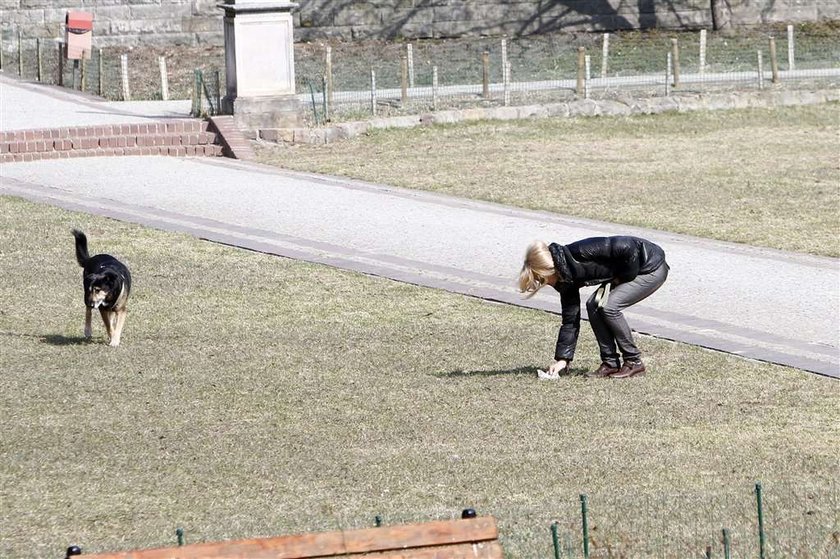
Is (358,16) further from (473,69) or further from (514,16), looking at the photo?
(473,69)

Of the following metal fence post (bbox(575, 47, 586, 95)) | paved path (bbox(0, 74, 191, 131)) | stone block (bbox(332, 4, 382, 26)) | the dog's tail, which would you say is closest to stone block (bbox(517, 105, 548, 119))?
metal fence post (bbox(575, 47, 586, 95))

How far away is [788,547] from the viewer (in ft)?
20.3

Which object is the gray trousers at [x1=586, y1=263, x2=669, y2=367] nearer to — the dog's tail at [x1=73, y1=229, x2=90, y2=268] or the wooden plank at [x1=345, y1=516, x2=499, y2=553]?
the dog's tail at [x1=73, y1=229, x2=90, y2=268]

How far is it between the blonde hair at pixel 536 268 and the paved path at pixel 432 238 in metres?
1.93

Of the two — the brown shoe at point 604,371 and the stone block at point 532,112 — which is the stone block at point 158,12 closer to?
the stone block at point 532,112

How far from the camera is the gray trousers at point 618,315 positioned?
9633 millimetres

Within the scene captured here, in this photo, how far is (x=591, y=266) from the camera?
31.0 feet

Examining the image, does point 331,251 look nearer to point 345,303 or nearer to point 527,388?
point 345,303

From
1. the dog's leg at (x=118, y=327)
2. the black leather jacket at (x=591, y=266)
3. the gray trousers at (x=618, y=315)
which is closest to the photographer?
the black leather jacket at (x=591, y=266)

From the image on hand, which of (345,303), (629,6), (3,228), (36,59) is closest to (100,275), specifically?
(345,303)

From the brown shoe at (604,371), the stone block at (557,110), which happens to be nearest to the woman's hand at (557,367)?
the brown shoe at (604,371)

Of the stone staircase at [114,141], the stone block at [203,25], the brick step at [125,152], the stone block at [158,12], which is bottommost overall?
the brick step at [125,152]

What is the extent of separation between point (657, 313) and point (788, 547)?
5621 millimetres

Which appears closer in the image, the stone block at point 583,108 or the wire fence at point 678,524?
the wire fence at point 678,524
